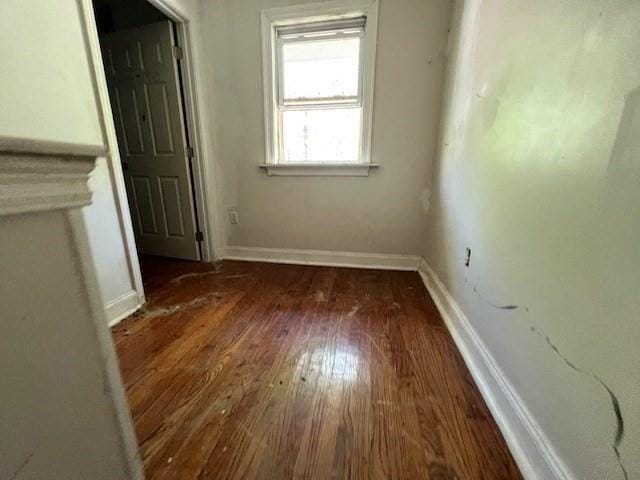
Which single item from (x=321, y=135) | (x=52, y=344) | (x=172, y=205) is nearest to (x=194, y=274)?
(x=172, y=205)

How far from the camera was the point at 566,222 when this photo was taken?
720 millimetres

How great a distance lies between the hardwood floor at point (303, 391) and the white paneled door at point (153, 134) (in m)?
0.93

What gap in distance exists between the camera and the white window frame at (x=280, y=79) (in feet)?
6.68

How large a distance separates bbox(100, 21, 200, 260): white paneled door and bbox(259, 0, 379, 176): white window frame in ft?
2.39

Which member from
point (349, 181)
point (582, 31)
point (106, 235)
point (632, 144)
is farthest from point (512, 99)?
point (106, 235)

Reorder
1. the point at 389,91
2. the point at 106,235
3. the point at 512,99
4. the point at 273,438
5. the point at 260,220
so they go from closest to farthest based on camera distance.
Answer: the point at 273,438
the point at 512,99
the point at 106,235
the point at 389,91
the point at 260,220

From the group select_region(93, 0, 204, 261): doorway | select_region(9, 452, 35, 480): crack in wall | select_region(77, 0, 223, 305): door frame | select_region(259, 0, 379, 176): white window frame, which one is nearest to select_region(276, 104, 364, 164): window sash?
select_region(259, 0, 379, 176): white window frame

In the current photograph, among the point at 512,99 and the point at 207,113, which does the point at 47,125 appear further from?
the point at 512,99

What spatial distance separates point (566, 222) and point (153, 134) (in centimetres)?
285

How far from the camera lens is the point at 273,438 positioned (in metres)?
0.90

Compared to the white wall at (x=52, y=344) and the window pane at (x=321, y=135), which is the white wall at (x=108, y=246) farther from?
the window pane at (x=321, y=135)

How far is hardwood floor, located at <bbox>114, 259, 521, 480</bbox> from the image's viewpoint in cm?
83

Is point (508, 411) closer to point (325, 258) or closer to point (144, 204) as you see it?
point (325, 258)

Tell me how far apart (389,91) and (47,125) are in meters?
2.13
